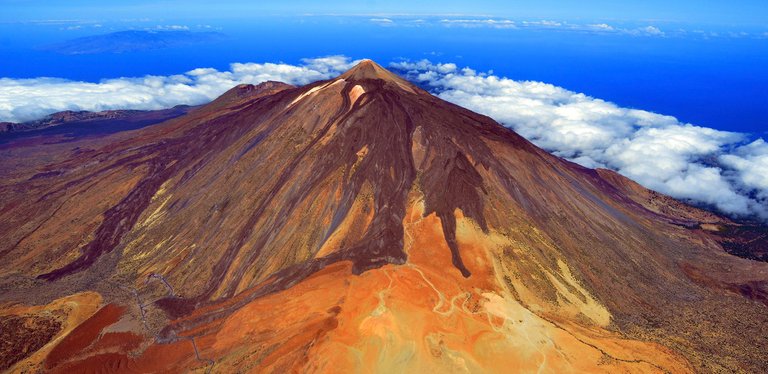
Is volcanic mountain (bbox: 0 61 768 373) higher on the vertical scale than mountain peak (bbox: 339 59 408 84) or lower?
lower

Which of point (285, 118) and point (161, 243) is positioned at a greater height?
point (285, 118)

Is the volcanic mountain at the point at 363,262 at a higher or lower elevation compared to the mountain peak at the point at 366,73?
lower

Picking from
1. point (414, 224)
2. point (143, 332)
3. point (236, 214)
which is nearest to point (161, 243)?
point (236, 214)

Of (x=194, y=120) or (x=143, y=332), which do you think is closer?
(x=143, y=332)

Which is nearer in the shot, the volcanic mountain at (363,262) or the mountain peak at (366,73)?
the volcanic mountain at (363,262)

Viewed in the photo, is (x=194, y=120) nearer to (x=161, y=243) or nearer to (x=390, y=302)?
(x=161, y=243)

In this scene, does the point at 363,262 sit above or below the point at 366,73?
below

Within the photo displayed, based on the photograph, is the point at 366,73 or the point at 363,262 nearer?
the point at 363,262

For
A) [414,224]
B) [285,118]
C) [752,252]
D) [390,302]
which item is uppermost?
[285,118]
